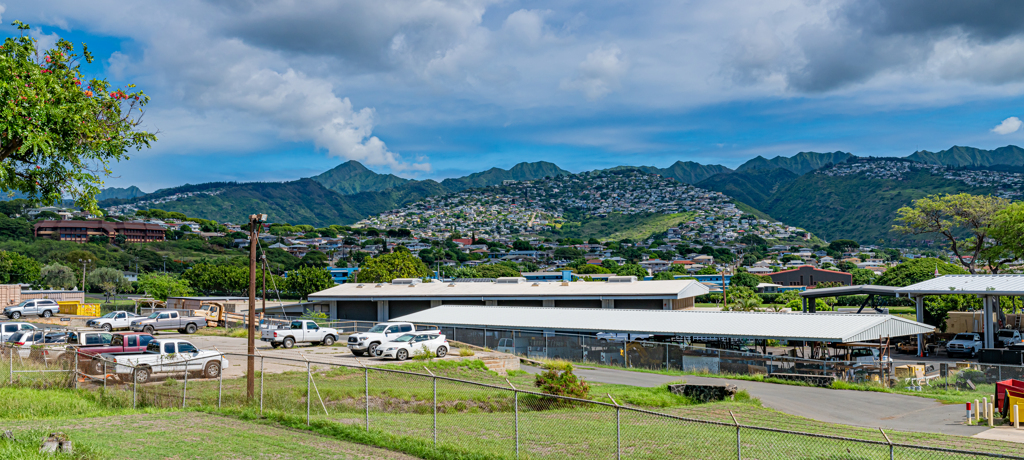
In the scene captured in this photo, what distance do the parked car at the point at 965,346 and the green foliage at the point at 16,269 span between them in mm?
115871

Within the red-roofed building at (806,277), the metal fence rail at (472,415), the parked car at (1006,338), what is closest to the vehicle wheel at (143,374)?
the metal fence rail at (472,415)

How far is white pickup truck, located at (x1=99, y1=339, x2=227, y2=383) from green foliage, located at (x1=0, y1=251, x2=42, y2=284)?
9089cm

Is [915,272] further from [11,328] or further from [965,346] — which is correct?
[11,328]

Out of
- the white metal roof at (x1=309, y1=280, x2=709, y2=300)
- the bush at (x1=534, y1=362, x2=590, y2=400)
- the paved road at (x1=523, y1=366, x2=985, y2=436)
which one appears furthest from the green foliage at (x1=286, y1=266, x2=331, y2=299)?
the bush at (x1=534, y1=362, x2=590, y2=400)

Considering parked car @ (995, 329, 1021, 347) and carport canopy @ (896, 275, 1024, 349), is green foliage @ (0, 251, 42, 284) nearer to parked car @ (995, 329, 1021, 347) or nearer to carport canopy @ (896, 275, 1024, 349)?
carport canopy @ (896, 275, 1024, 349)

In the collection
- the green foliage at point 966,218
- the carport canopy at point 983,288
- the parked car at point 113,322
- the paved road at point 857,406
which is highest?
the green foliage at point 966,218

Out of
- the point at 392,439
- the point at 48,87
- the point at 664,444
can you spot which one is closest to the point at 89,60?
the point at 48,87

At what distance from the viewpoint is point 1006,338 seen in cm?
4703

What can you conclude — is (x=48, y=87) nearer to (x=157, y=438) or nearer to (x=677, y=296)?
(x=157, y=438)

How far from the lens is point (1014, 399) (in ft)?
65.1

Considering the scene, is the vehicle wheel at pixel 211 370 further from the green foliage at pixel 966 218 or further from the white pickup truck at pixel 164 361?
the green foliage at pixel 966 218

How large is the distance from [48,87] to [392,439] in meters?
9.85

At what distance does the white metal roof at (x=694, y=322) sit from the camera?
35612mm

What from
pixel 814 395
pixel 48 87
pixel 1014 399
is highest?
pixel 48 87
